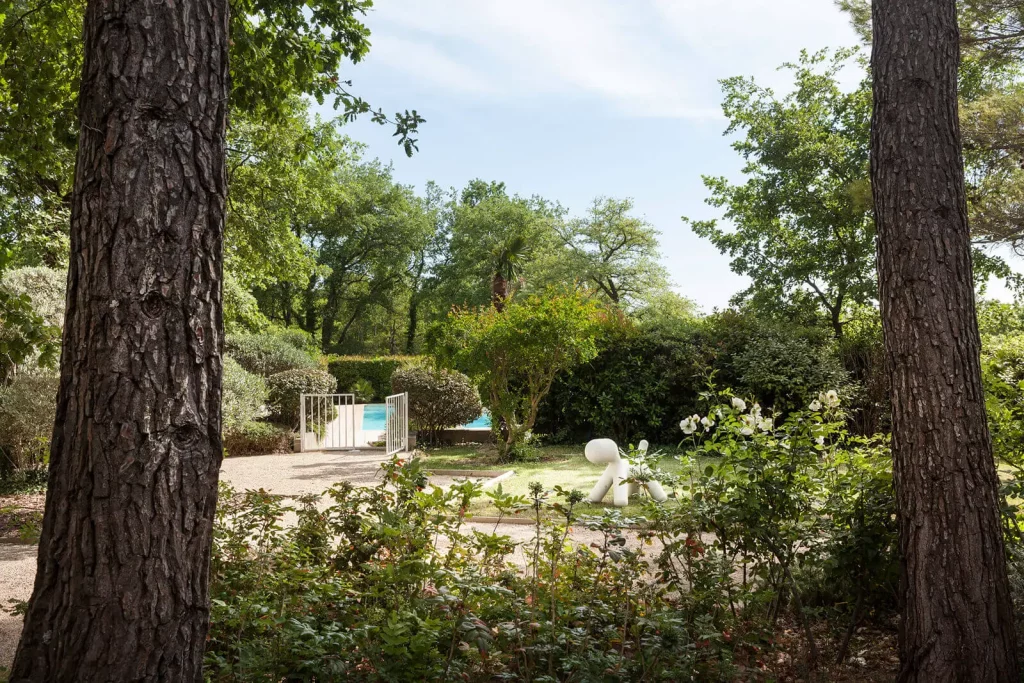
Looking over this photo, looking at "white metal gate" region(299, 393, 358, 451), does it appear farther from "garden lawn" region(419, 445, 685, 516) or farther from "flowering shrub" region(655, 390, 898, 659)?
"flowering shrub" region(655, 390, 898, 659)

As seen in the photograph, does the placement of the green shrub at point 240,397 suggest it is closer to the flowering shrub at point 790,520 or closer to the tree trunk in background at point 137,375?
the flowering shrub at point 790,520

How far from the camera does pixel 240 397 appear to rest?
41.4ft

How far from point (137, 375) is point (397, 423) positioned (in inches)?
437

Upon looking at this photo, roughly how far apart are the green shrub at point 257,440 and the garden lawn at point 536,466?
2793 millimetres

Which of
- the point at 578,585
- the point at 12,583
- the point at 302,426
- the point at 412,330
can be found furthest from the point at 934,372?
the point at 412,330

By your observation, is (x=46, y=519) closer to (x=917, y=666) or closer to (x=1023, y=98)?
(x=917, y=666)

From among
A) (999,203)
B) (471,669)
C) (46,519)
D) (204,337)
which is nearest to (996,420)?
(471,669)

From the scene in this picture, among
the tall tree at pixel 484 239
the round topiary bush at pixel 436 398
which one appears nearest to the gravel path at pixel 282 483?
the round topiary bush at pixel 436 398

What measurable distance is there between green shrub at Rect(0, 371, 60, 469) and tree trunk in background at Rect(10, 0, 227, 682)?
7930 millimetres

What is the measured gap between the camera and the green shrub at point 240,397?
12219 mm

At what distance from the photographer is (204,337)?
199cm

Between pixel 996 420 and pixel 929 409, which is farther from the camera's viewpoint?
pixel 996 420

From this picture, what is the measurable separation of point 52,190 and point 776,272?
15.7 meters

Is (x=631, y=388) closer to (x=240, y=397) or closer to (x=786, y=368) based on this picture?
(x=786, y=368)
